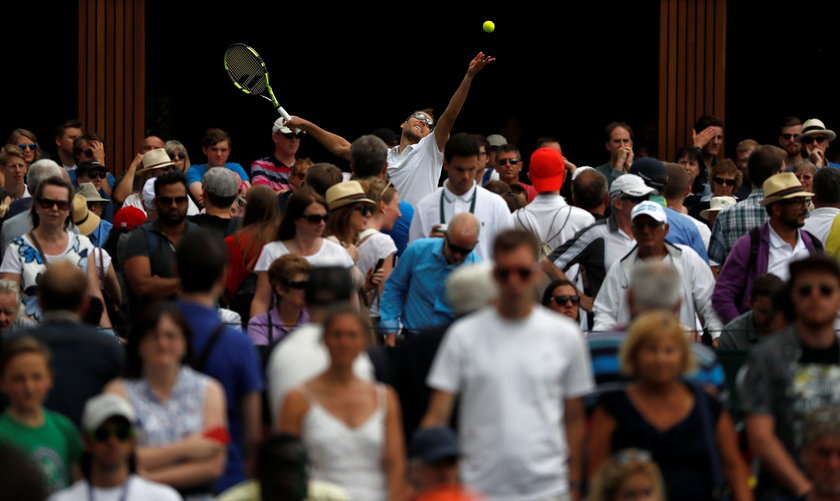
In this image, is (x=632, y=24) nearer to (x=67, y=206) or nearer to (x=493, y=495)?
(x=67, y=206)

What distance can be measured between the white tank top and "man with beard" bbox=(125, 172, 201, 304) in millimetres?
3093

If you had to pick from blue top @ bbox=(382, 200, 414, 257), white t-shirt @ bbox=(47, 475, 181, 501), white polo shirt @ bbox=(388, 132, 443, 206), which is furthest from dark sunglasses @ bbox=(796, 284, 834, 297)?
white polo shirt @ bbox=(388, 132, 443, 206)

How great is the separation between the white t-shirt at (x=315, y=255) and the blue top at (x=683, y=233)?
2250mm

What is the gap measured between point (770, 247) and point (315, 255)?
275 centimetres

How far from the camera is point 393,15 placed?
67.7ft

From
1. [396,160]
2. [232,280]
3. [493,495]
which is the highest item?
[396,160]

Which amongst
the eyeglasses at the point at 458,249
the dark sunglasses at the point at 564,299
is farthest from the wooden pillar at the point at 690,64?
the eyeglasses at the point at 458,249

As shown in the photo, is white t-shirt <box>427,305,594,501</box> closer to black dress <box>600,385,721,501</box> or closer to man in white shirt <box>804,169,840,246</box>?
black dress <box>600,385,721,501</box>

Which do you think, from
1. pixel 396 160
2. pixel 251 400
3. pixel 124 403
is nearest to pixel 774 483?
pixel 251 400

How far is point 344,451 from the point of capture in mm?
6598

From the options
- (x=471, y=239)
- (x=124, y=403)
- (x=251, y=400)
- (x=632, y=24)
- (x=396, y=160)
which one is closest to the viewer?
(x=124, y=403)

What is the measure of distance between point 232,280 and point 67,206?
1.07 meters

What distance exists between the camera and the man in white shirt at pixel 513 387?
666 centimetres

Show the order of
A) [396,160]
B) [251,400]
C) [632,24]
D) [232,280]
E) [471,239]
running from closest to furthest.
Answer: [251,400] < [471,239] < [232,280] < [396,160] < [632,24]
